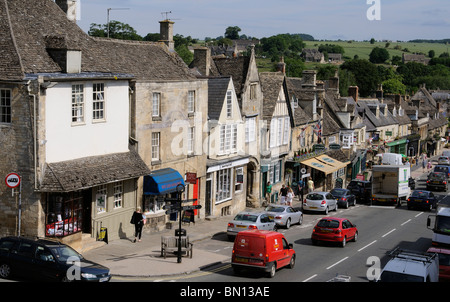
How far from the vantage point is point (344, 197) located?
4866 cm

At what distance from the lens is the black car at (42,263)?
20516mm

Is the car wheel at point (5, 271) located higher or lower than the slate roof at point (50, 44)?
lower

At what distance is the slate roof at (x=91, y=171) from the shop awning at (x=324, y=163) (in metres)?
25.6

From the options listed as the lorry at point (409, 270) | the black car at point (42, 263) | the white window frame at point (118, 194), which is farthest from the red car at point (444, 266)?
the white window frame at point (118, 194)

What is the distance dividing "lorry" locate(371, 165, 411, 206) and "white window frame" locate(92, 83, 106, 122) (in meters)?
27.5

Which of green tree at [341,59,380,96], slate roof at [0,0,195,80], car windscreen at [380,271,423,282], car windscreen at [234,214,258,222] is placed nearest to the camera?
car windscreen at [380,271,423,282]

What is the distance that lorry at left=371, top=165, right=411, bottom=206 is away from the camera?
1972 inches

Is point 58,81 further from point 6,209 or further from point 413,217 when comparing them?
point 413,217

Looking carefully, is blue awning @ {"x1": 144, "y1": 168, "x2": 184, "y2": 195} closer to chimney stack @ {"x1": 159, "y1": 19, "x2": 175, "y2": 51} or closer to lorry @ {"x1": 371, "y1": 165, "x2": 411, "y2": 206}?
→ chimney stack @ {"x1": 159, "y1": 19, "x2": 175, "y2": 51}

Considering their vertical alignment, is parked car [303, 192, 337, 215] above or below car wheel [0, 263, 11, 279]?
below

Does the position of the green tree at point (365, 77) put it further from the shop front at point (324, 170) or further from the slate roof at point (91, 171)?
the slate roof at point (91, 171)

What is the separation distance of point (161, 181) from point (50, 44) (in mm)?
9025

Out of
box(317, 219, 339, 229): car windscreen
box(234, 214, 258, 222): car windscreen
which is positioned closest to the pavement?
box(234, 214, 258, 222): car windscreen

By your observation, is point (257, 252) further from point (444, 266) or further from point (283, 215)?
point (283, 215)
